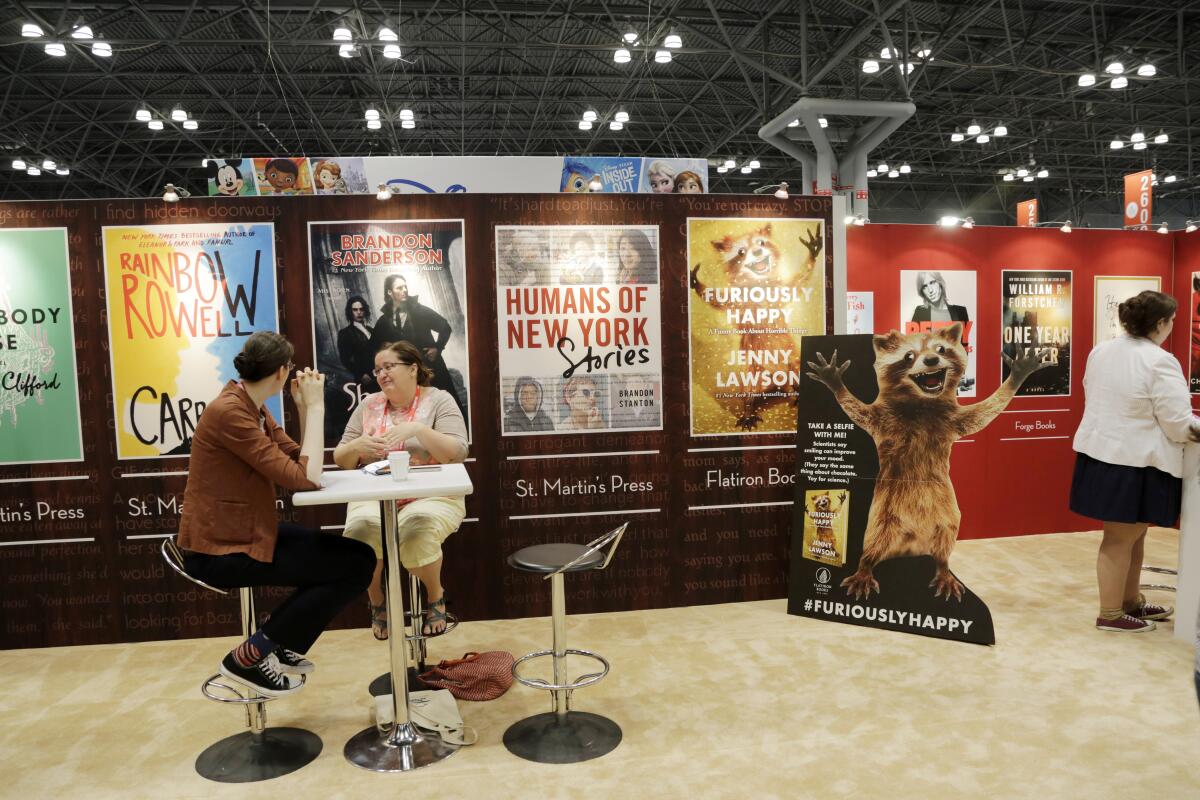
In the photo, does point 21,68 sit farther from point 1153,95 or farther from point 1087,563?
point 1153,95

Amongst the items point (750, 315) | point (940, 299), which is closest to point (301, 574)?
point (750, 315)

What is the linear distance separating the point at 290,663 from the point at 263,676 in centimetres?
11

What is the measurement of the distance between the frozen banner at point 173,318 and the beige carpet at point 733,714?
1.27 meters

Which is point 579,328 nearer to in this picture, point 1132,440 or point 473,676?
point 473,676

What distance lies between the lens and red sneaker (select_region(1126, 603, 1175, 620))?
4.12 metres

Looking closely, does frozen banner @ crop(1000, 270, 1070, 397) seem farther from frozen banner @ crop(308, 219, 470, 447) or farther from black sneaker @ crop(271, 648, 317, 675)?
black sneaker @ crop(271, 648, 317, 675)

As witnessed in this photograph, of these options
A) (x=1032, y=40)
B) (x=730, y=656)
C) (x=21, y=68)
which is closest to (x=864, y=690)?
(x=730, y=656)

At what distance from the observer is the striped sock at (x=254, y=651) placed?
2.61 meters

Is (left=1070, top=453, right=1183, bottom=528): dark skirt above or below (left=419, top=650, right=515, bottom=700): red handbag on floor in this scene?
above

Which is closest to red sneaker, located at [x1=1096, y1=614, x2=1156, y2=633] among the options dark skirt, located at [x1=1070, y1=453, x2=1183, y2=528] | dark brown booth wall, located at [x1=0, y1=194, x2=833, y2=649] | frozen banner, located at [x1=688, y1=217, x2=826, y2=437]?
dark skirt, located at [x1=1070, y1=453, x2=1183, y2=528]

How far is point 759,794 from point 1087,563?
3.92 m

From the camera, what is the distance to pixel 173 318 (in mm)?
4094

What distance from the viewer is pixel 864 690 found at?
3.32 m

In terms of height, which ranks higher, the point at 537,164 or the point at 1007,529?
the point at 537,164
